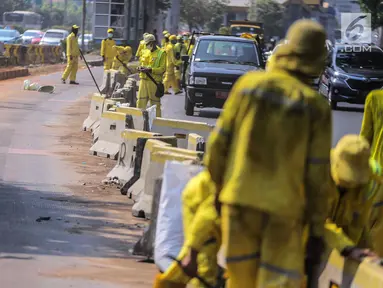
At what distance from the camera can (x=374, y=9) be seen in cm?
4109

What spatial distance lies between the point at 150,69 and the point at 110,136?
3.73 metres

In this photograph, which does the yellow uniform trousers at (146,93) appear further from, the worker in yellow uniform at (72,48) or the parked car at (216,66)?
the worker in yellow uniform at (72,48)

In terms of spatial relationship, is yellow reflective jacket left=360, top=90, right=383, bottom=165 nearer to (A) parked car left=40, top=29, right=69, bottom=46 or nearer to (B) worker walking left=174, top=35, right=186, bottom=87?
(B) worker walking left=174, top=35, right=186, bottom=87

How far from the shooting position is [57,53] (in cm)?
5903

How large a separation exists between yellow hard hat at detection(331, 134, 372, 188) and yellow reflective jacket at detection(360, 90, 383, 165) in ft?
6.71

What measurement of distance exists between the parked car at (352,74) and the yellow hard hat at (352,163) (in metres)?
21.7

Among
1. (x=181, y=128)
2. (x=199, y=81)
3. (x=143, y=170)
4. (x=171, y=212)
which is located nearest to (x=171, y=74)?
(x=199, y=81)

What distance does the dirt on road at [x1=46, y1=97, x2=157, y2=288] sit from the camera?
25.9ft

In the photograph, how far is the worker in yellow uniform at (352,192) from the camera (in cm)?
586

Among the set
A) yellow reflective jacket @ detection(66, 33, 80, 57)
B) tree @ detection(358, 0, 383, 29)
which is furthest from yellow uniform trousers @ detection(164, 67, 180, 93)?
tree @ detection(358, 0, 383, 29)

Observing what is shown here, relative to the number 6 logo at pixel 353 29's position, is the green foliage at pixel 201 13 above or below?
below

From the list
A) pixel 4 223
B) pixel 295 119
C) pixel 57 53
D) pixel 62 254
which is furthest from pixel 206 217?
pixel 57 53

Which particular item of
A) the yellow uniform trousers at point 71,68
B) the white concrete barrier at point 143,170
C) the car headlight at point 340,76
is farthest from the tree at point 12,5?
the white concrete barrier at point 143,170

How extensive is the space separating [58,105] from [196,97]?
4.74 meters
